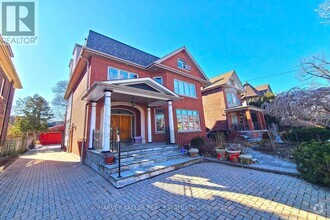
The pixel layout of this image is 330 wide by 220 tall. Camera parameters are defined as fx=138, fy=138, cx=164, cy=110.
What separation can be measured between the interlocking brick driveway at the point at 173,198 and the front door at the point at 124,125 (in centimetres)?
510

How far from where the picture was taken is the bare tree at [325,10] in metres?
4.19

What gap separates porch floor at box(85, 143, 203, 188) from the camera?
525 centimetres

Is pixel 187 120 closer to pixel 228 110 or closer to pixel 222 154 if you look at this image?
pixel 222 154

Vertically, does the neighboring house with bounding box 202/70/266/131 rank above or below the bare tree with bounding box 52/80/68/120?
below

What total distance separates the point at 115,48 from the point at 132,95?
208 inches

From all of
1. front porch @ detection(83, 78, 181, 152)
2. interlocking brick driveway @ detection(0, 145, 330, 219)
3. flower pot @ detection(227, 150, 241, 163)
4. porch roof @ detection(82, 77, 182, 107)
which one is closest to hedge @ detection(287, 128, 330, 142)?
flower pot @ detection(227, 150, 241, 163)

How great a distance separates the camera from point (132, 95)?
826 cm

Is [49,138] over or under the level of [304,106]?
under

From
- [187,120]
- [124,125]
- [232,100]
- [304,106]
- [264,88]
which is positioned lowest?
[304,106]

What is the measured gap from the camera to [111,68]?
32.6 feet

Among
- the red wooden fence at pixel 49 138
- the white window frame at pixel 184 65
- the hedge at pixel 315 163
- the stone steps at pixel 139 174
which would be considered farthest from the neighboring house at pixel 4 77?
the red wooden fence at pixel 49 138

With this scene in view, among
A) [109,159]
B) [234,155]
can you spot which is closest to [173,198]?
[109,159]

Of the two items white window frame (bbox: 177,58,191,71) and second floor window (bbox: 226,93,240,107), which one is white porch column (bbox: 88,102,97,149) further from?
second floor window (bbox: 226,93,240,107)

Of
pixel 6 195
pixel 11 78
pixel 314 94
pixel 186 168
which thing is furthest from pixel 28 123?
pixel 314 94
